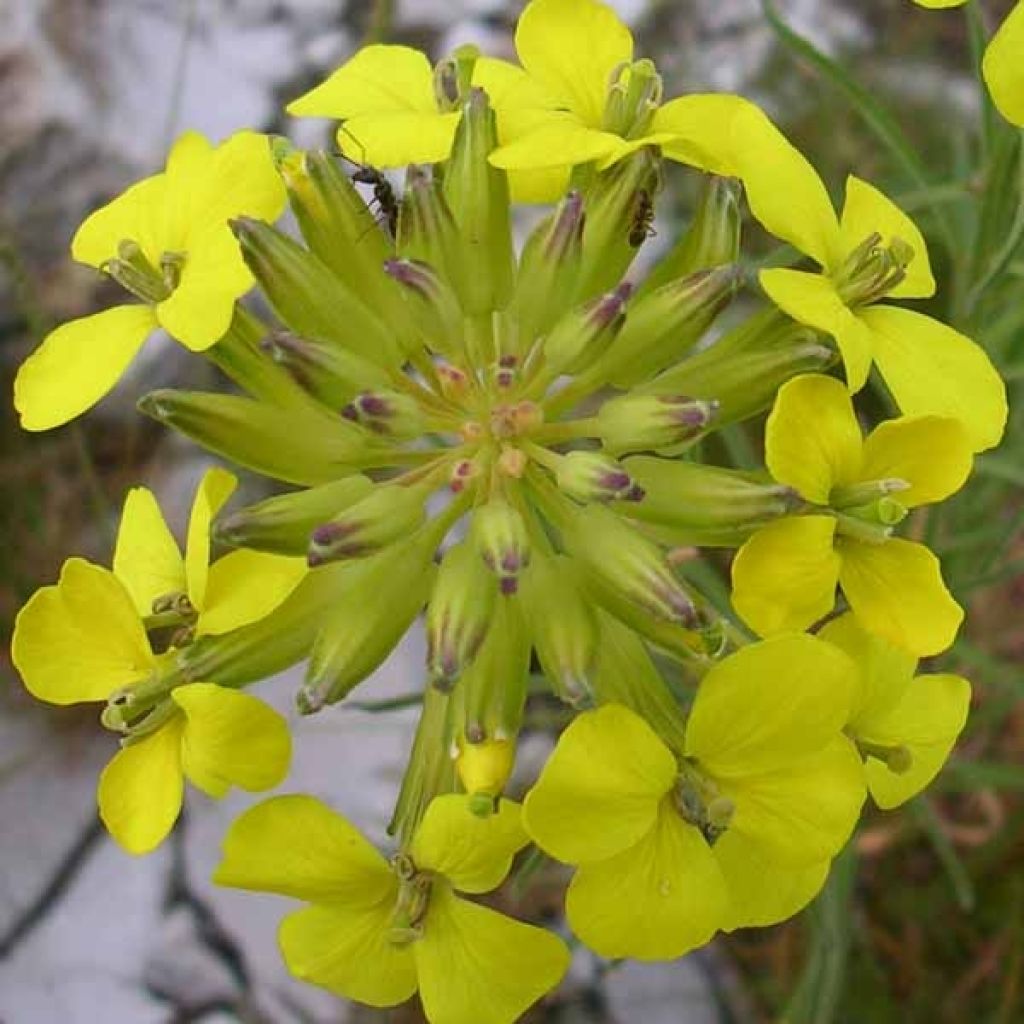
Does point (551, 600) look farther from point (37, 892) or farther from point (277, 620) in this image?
point (37, 892)

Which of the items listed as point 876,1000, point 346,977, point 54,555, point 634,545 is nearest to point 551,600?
point 634,545

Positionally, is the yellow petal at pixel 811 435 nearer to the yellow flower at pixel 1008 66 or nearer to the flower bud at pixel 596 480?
the flower bud at pixel 596 480

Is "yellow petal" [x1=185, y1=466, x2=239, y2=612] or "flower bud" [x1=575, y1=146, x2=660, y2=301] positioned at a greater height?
"flower bud" [x1=575, y1=146, x2=660, y2=301]

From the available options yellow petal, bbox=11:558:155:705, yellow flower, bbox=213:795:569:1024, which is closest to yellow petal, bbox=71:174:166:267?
yellow petal, bbox=11:558:155:705

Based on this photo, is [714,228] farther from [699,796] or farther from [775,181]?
[699,796]

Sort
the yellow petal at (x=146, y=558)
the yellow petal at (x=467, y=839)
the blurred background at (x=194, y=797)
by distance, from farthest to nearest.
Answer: the blurred background at (x=194, y=797)
the yellow petal at (x=146, y=558)
the yellow petal at (x=467, y=839)

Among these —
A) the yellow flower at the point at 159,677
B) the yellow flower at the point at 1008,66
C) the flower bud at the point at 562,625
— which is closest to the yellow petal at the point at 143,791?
the yellow flower at the point at 159,677

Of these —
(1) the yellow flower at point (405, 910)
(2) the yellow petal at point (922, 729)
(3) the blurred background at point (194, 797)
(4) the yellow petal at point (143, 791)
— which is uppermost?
(4) the yellow petal at point (143, 791)

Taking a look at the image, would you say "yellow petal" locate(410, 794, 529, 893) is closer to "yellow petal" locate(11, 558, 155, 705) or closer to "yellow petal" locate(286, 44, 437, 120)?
"yellow petal" locate(11, 558, 155, 705)

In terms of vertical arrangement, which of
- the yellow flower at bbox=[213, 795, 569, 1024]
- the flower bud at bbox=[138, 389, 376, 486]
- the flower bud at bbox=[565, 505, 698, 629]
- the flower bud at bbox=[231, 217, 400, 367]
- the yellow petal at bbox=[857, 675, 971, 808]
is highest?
the flower bud at bbox=[231, 217, 400, 367]
